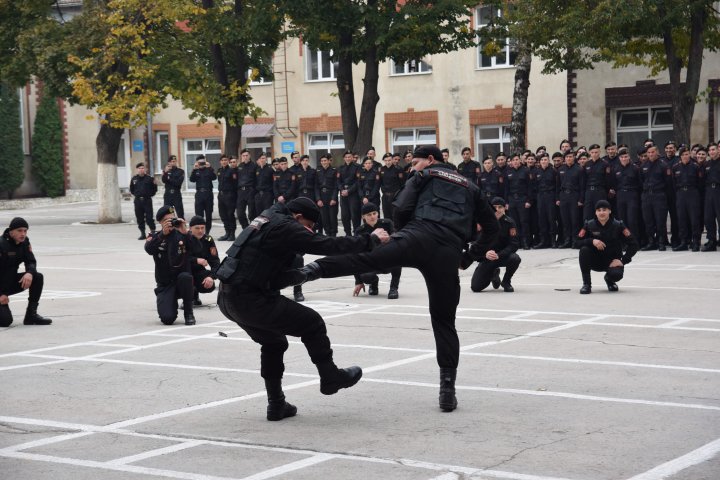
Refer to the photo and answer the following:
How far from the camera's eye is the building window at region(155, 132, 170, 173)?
178 ft

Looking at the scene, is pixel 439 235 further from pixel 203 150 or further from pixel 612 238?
pixel 203 150

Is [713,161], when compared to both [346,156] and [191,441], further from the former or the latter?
[191,441]

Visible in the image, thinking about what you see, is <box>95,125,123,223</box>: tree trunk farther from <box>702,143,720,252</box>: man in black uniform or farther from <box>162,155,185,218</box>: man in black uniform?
<box>702,143,720,252</box>: man in black uniform

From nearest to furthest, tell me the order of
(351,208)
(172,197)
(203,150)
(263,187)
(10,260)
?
(10,260) → (351,208) → (263,187) → (172,197) → (203,150)

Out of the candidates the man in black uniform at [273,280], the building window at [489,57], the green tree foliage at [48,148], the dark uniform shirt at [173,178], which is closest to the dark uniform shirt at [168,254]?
the man in black uniform at [273,280]

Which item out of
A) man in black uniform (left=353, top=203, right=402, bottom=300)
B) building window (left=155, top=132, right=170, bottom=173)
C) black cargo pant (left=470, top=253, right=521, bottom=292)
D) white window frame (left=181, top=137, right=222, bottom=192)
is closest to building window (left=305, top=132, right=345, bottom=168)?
white window frame (left=181, top=137, right=222, bottom=192)

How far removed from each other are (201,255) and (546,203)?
439 inches

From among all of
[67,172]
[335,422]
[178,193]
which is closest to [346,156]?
[178,193]

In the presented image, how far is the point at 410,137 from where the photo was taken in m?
45.4

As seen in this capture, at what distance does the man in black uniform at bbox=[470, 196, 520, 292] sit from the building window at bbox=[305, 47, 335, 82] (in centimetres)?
3031

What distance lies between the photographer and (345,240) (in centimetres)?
836

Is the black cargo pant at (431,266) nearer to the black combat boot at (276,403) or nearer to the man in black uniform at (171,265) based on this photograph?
the black combat boot at (276,403)

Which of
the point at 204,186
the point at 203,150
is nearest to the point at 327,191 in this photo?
the point at 204,186

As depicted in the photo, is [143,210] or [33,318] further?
[143,210]
